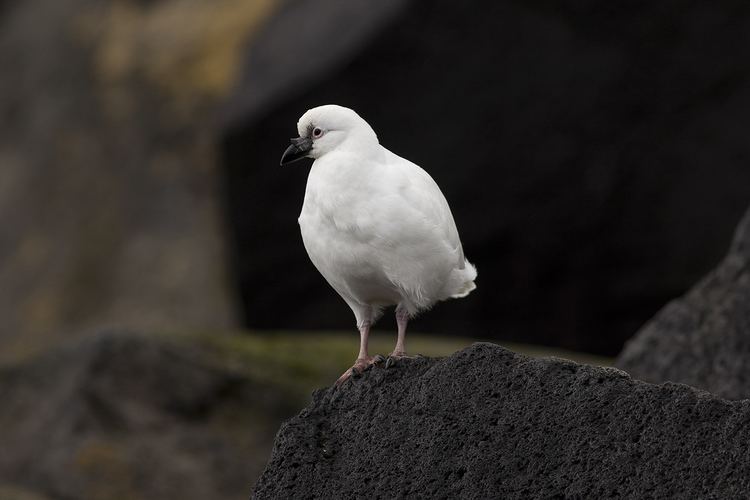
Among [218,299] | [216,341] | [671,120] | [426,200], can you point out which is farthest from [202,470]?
[218,299]

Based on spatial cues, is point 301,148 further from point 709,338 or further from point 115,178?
point 115,178

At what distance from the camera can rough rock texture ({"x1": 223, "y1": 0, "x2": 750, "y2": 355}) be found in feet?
47.7

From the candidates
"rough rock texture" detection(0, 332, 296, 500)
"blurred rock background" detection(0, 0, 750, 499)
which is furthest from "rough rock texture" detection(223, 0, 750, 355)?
"rough rock texture" detection(0, 332, 296, 500)

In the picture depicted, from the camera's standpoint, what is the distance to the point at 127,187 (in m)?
22.3

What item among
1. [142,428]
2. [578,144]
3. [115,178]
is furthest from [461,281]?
[115,178]

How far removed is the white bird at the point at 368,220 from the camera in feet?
21.6

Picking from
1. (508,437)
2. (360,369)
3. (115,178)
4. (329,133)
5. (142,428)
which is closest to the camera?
(508,437)

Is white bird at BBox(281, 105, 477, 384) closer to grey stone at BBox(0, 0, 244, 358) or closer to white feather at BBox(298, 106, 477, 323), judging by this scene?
white feather at BBox(298, 106, 477, 323)

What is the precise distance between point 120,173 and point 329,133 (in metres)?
16.1

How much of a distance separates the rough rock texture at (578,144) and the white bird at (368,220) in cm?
755

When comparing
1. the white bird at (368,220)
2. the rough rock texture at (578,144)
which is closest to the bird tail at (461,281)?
the white bird at (368,220)

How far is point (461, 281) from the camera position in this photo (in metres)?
7.28

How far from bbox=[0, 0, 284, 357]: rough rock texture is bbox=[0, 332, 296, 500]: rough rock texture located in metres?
8.89

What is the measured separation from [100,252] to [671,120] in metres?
11.0
